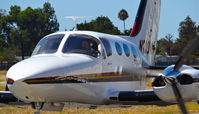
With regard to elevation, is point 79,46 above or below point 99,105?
above

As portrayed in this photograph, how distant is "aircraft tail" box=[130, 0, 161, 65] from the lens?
2120cm

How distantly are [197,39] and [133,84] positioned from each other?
5.41m

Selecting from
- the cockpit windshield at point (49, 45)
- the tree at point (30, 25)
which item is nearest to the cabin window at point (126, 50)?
the cockpit windshield at point (49, 45)

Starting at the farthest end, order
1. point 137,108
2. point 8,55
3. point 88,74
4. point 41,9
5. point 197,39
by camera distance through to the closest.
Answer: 1. point 41,9
2. point 8,55
3. point 137,108
4. point 88,74
5. point 197,39

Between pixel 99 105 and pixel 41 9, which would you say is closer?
pixel 99 105

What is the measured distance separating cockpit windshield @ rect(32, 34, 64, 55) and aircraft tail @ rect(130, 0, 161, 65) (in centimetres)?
627

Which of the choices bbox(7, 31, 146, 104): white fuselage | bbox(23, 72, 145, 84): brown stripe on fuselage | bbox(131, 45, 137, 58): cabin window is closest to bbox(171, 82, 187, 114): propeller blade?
bbox(7, 31, 146, 104): white fuselage

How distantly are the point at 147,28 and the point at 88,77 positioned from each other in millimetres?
8664

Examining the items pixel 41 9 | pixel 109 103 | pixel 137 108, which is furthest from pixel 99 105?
pixel 41 9

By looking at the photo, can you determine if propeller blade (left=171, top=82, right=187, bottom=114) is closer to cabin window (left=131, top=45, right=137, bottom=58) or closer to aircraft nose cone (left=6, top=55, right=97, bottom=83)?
aircraft nose cone (left=6, top=55, right=97, bottom=83)

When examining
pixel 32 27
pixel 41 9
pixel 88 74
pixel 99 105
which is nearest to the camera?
pixel 88 74

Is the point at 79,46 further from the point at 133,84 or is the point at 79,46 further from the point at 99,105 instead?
the point at 133,84

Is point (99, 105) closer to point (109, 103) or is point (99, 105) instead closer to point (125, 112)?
point (109, 103)

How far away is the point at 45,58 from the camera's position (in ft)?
45.1
